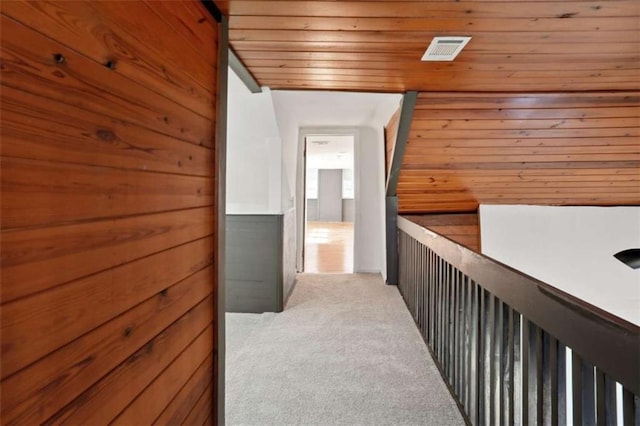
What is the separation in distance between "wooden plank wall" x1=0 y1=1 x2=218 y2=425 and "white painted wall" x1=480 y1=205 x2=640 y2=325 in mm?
3815

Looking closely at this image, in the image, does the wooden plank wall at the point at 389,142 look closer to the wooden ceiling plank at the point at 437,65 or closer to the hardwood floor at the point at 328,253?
the wooden ceiling plank at the point at 437,65

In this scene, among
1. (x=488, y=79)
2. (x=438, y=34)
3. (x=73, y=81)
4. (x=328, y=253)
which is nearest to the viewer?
(x=73, y=81)

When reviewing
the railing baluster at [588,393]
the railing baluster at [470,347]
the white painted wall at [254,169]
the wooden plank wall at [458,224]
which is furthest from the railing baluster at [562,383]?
the wooden plank wall at [458,224]

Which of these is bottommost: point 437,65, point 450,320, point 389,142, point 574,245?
point 450,320

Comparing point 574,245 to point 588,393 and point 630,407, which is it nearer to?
point 588,393

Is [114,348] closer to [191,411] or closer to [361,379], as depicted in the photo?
[191,411]

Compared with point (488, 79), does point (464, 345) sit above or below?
below

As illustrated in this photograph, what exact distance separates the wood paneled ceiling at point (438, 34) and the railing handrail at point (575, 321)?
1053mm

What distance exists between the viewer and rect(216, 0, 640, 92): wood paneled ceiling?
1.41 metres

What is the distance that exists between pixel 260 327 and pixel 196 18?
2203mm

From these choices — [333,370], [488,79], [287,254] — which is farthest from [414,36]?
[287,254]

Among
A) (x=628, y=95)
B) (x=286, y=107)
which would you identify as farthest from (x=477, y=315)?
(x=286, y=107)

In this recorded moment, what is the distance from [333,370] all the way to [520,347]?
115 cm

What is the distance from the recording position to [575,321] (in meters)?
0.85
